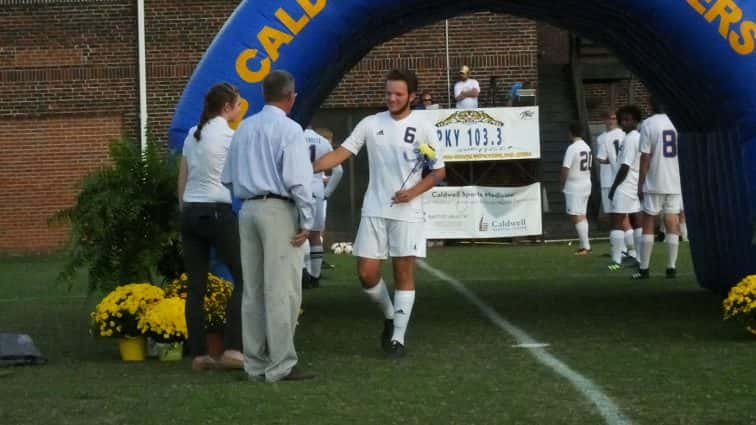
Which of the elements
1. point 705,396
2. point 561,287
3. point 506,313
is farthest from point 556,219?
point 705,396

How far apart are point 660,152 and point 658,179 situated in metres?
0.32

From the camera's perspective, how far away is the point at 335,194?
29.0 m

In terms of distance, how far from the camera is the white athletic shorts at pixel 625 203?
1873 centimetres

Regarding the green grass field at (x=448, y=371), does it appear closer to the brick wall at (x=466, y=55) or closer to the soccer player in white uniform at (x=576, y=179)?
the soccer player in white uniform at (x=576, y=179)

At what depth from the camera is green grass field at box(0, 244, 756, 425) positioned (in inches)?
300


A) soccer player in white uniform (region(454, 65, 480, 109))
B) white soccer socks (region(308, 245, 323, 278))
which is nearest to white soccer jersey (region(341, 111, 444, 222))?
white soccer socks (region(308, 245, 323, 278))

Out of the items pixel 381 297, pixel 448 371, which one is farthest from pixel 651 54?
pixel 448 371

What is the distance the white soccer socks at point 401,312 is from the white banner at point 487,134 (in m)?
17.0

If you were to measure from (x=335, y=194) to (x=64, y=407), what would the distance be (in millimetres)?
21006

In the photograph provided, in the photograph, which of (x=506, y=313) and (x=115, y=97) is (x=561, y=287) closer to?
(x=506, y=313)

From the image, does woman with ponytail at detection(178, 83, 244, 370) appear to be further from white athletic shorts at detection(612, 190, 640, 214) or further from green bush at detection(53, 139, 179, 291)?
white athletic shorts at detection(612, 190, 640, 214)

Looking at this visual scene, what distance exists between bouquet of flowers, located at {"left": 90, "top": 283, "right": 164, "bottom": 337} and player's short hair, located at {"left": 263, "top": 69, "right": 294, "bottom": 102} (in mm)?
1988

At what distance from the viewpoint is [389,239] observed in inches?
400

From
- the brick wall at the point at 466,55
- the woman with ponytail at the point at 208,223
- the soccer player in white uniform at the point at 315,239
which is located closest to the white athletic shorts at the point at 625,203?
the soccer player in white uniform at the point at 315,239
